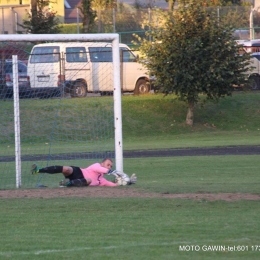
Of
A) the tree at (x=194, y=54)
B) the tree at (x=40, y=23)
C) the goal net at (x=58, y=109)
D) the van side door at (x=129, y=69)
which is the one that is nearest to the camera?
the goal net at (x=58, y=109)

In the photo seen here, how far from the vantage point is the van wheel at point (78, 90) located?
18448 mm

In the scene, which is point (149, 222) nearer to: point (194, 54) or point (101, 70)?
point (101, 70)

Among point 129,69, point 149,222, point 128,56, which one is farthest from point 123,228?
point 128,56

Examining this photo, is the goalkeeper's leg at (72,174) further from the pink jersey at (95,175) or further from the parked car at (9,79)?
the parked car at (9,79)

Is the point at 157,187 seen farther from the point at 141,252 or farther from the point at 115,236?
the point at 141,252

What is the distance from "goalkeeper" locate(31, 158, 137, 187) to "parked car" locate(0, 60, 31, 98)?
4.65 metres

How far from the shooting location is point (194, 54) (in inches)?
1070

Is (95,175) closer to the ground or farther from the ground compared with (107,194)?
farther from the ground

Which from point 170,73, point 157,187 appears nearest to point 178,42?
point 170,73

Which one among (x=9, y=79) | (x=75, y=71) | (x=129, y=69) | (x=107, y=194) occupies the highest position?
(x=129, y=69)

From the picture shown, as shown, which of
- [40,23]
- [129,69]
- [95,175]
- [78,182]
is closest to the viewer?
[78,182]

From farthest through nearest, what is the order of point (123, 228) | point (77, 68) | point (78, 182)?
point (77, 68) < point (78, 182) < point (123, 228)

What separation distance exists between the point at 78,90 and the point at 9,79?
2.06 m

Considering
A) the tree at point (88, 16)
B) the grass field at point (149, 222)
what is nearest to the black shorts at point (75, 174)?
the grass field at point (149, 222)
